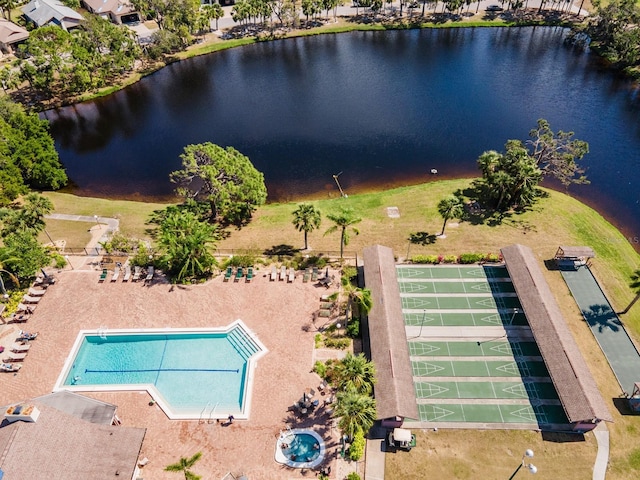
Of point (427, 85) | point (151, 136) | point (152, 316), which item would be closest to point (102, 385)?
point (152, 316)

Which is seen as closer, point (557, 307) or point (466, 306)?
point (557, 307)

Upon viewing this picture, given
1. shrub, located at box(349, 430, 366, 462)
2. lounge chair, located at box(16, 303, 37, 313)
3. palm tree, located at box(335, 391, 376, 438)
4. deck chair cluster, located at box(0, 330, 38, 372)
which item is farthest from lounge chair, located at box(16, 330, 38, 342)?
shrub, located at box(349, 430, 366, 462)

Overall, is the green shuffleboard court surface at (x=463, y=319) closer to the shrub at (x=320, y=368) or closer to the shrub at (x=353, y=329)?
the shrub at (x=353, y=329)

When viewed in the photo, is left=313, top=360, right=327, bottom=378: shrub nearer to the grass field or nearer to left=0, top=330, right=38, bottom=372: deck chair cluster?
the grass field

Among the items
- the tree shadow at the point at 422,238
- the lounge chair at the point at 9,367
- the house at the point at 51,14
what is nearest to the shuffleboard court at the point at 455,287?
the tree shadow at the point at 422,238

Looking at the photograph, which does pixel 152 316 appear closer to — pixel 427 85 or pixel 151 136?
pixel 151 136

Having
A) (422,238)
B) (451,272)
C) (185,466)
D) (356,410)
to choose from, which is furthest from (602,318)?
(185,466)

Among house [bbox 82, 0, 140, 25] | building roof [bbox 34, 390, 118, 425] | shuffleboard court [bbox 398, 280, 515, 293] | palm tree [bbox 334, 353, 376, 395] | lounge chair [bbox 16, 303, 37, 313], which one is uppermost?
house [bbox 82, 0, 140, 25]
